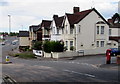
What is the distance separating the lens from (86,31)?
4356cm

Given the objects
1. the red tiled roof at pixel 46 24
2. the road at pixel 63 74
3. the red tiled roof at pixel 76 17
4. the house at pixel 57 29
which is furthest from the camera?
the red tiled roof at pixel 46 24

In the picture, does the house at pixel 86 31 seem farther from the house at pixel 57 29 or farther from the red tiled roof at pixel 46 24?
the red tiled roof at pixel 46 24

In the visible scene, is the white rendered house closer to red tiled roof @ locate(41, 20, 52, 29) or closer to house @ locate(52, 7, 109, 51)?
house @ locate(52, 7, 109, 51)

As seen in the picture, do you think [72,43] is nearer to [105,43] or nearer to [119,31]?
[105,43]

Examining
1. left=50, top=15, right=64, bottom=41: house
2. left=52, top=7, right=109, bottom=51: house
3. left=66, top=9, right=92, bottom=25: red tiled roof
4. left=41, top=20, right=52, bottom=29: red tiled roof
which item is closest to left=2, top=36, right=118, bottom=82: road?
left=52, top=7, right=109, bottom=51: house

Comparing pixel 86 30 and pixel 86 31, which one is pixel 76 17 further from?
pixel 86 31

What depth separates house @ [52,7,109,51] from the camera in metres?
43.0

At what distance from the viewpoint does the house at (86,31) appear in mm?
43031

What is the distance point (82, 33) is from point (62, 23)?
6496 millimetres

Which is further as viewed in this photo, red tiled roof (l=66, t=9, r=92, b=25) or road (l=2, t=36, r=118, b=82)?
red tiled roof (l=66, t=9, r=92, b=25)

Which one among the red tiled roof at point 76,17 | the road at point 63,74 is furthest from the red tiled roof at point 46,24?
the road at point 63,74

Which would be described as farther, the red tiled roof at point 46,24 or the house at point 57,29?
the red tiled roof at point 46,24

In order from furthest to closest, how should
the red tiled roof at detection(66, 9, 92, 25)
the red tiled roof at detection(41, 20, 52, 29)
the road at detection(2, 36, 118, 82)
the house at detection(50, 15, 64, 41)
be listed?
the red tiled roof at detection(41, 20, 52, 29)
the house at detection(50, 15, 64, 41)
the red tiled roof at detection(66, 9, 92, 25)
the road at detection(2, 36, 118, 82)

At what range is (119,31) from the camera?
5588 centimetres
